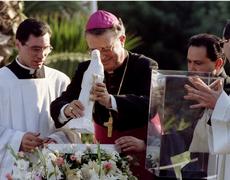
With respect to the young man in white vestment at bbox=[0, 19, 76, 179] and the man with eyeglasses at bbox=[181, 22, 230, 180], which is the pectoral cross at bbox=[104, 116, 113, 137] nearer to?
the young man in white vestment at bbox=[0, 19, 76, 179]

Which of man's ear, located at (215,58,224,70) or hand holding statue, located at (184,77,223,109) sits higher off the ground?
man's ear, located at (215,58,224,70)

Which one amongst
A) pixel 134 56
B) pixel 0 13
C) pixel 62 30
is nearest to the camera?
pixel 134 56

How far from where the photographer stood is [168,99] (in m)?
5.41

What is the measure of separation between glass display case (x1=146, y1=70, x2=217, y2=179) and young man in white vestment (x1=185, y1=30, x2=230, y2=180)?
68 mm

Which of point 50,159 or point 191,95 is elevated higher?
point 191,95

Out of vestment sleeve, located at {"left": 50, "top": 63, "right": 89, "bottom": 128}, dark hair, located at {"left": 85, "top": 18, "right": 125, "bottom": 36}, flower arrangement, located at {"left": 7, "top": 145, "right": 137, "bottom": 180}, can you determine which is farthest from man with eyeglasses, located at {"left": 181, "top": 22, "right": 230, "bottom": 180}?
vestment sleeve, located at {"left": 50, "top": 63, "right": 89, "bottom": 128}

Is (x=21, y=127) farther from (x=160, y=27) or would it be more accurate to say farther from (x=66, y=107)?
(x=160, y=27)

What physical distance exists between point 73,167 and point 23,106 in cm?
119

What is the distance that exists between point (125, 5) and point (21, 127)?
14.4 m

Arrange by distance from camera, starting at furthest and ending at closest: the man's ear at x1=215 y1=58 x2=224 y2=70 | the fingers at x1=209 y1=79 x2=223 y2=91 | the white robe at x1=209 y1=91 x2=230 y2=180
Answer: the man's ear at x1=215 y1=58 x2=224 y2=70 < the fingers at x1=209 y1=79 x2=223 y2=91 < the white robe at x1=209 y1=91 x2=230 y2=180

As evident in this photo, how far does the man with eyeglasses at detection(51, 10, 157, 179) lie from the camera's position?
593 centimetres

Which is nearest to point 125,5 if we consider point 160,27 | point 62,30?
point 160,27

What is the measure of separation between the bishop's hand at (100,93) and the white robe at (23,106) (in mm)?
827

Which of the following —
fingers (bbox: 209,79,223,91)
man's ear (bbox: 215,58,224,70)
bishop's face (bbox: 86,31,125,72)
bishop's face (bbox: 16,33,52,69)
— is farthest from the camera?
bishop's face (bbox: 16,33,52,69)
